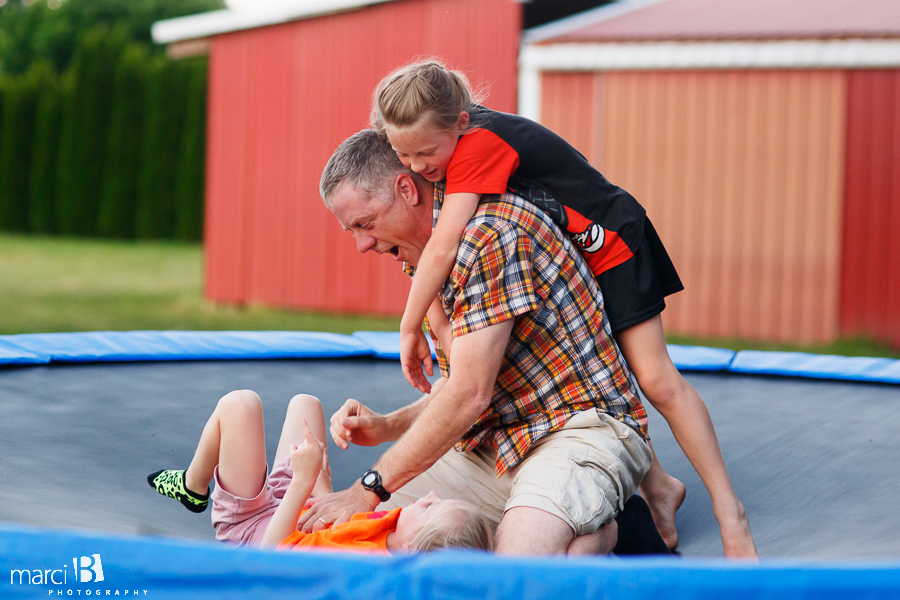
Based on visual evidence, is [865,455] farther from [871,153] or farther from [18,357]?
[871,153]

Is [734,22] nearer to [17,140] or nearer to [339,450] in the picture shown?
[339,450]

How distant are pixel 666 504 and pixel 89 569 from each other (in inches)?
41.7

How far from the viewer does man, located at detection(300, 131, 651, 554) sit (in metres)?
1.34

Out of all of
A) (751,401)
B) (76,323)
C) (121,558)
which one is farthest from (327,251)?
(121,558)

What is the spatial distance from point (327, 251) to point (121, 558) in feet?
17.4

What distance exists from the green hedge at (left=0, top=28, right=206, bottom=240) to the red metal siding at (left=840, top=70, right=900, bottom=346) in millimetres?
8092

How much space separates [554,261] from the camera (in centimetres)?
142

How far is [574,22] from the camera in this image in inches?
234

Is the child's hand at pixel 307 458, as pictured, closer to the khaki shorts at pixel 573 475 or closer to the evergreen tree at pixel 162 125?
the khaki shorts at pixel 573 475

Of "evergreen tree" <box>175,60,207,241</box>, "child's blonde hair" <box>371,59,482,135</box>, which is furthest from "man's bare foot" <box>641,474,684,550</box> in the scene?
"evergreen tree" <box>175,60,207,241</box>

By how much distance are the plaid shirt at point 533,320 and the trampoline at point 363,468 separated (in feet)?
1.29

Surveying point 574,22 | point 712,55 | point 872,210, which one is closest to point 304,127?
point 574,22

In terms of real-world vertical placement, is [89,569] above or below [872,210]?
above

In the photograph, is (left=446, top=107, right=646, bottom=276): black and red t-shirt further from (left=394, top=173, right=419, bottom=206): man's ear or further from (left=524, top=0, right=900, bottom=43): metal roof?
(left=524, top=0, right=900, bottom=43): metal roof
